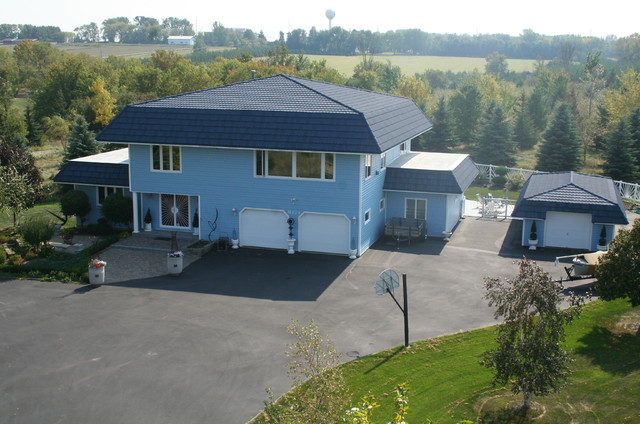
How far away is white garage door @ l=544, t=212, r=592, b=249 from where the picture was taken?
29109mm

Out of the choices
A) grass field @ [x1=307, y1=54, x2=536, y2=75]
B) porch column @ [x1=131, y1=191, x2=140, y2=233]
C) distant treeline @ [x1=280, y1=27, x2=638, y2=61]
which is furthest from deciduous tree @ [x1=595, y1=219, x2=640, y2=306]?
distant treeline @ [x1=280, y1=27, x2=638, y2=61]

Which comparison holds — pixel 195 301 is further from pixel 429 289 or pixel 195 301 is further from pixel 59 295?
pixel 429 289

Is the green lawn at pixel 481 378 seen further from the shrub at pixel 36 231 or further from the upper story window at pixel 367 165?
the shrub at pixel 36 231

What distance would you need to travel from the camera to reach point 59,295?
23.6 metres

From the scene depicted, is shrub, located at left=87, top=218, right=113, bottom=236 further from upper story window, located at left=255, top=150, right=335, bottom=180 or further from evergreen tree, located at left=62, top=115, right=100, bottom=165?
evergreen tree, located at left=62, top=115, right=100, bottom=165

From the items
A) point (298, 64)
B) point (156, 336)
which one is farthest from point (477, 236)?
point (298, 64)

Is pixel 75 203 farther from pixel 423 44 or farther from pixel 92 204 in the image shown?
pixel 423 44

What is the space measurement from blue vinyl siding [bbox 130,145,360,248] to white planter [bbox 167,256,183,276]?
4.03m

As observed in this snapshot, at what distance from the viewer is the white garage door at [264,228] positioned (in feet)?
94.9

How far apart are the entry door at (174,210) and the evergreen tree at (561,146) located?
27.3 meters

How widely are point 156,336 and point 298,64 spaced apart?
259 feet

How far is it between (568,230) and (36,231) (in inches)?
843

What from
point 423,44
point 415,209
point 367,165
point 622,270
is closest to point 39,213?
point 367,165

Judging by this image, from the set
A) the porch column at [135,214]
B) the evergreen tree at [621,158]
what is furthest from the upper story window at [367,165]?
the evergreen tree at [621,158]
